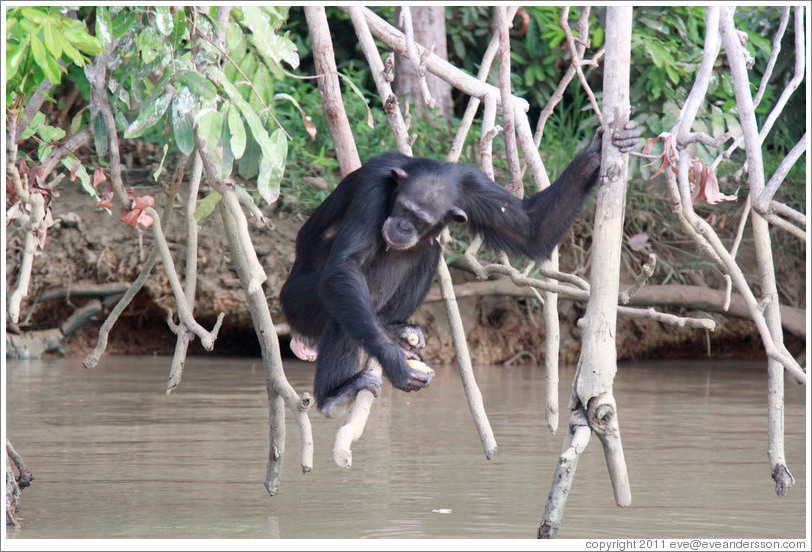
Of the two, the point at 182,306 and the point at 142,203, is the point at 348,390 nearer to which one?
the point at 182,306

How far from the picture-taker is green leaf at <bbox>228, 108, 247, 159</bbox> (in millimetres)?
3881

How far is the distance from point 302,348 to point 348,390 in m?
0.81

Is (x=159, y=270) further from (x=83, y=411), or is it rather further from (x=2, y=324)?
(x=2, y=324)

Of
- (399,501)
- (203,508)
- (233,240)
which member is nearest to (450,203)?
(233,240)

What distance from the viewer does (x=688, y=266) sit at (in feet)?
39.1

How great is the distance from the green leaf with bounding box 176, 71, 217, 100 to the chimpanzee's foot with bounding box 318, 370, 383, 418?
1.45 m

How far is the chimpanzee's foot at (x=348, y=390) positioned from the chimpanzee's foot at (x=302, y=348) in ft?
2.05

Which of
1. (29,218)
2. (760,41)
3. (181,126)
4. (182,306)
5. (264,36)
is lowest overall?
(182,306)

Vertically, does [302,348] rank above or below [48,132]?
below

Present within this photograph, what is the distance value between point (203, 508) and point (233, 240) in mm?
1426

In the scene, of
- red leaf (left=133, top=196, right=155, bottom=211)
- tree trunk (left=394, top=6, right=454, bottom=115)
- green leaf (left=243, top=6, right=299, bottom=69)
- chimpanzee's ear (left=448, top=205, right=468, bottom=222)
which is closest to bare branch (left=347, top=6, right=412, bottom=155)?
chimpanzee's ear (left=448, top=205, right=468, bottom=222)

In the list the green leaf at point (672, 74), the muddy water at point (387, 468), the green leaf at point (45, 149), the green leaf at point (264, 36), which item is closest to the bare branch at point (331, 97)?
the green leaf at point (264, 36)

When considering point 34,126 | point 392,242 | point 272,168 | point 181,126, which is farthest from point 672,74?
point 181,126

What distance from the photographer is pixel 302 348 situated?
557 cm
